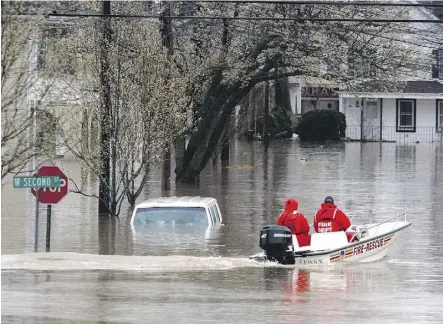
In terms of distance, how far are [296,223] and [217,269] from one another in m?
1.93

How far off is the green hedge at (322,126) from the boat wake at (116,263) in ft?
185

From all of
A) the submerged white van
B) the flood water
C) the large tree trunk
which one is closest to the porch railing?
the flood water

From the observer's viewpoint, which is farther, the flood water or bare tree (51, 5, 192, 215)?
bare tree (51, 5, 192, 215)

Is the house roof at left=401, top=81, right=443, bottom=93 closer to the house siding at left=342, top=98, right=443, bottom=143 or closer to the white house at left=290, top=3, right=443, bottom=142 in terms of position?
the white house at left=290, top=3, right=443, bottom=142

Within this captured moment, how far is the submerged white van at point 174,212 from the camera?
82.7 feet

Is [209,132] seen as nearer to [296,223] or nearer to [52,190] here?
[296,223]

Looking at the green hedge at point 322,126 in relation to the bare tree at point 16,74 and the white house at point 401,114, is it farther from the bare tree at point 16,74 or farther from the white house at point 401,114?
the bare tree at point 16,74

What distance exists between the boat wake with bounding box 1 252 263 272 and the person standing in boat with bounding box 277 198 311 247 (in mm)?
957

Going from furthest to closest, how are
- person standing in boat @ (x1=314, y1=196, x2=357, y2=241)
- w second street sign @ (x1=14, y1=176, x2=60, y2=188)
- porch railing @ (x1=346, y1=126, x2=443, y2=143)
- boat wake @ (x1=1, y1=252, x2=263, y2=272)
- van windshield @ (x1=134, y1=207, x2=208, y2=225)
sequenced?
porch railing @ (x1=346, y1=126, x2=443, y2=143) < van windshield @ (x1=134, y1=207, x2=208, y2=225) < person standing in boat @ (x1=314, y1=196, x2=357, y2=241) < boat wake @ (x1=1, y1=252, x2=263, y2=272) < w second street sign @ (x1=14, y1=176, x2=60, y2=188)

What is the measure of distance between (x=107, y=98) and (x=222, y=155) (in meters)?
28.4

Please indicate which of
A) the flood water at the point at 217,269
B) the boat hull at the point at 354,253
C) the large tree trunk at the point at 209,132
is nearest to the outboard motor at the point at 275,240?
the flood water at the point at 217,269

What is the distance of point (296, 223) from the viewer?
2131 cm

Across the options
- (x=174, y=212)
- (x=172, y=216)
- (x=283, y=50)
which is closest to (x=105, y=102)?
(x=174, y=212)

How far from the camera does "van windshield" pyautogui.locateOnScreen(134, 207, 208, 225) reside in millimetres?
25164
